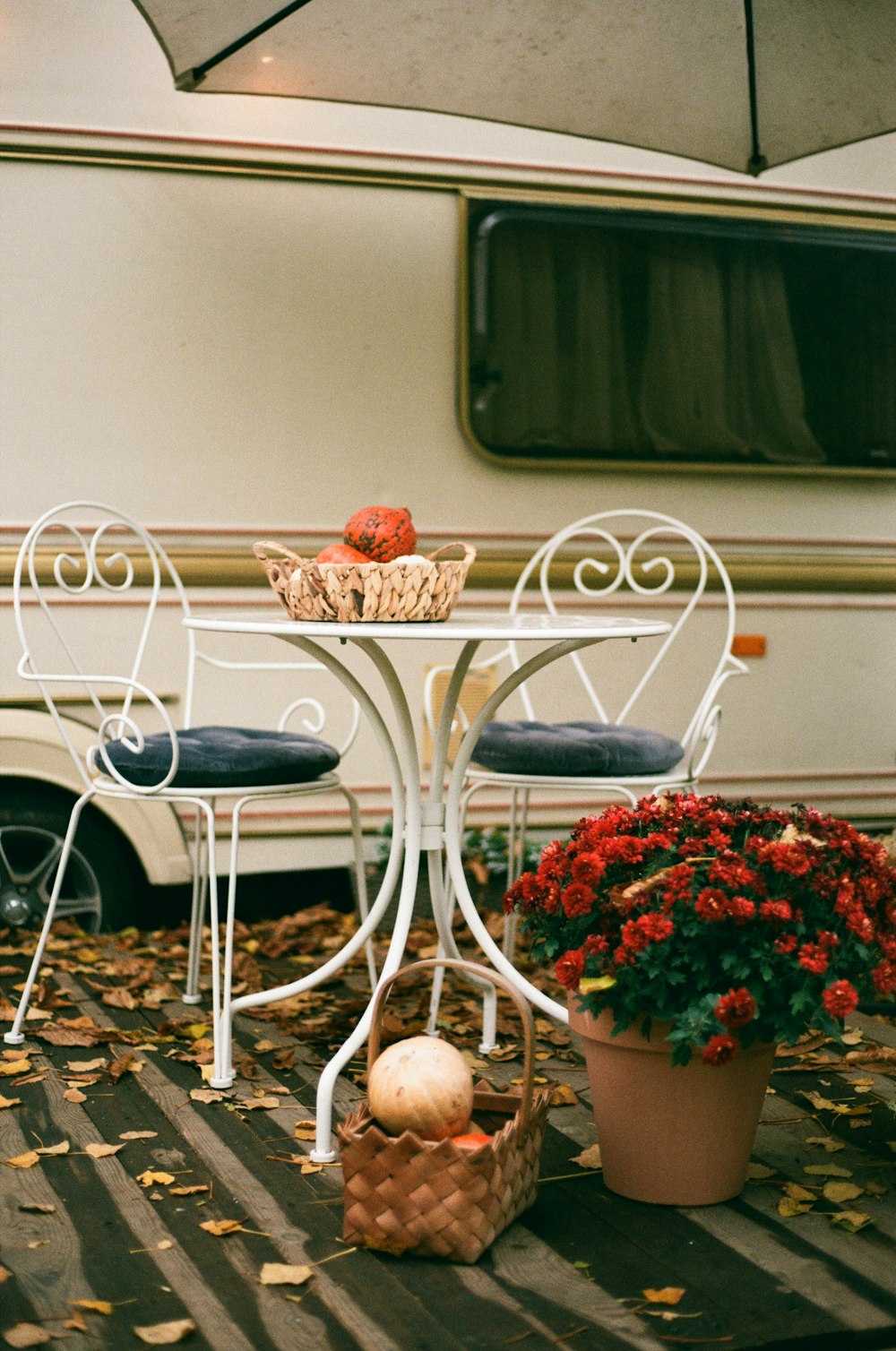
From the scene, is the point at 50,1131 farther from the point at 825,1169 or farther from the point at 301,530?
the point at 301,530

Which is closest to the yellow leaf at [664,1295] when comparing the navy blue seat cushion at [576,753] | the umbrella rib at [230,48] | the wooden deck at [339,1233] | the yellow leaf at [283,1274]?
the wooden deck at [339,1233]

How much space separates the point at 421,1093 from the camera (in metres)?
2.18

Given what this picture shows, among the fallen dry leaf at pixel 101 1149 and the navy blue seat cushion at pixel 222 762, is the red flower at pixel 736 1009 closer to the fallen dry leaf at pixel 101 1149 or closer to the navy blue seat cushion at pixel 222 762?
the fallen dry leaf at pixel 101 1149

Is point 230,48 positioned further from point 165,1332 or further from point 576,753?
point 165,1332

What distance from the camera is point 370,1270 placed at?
2082mm

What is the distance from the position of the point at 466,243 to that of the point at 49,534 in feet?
4.51

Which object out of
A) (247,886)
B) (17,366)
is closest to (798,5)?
(17,366)

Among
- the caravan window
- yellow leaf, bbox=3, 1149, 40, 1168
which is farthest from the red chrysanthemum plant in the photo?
the caravan window

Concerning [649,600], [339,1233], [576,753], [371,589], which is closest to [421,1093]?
[339,1233]

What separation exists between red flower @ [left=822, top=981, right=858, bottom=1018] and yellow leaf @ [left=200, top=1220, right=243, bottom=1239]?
93 cm

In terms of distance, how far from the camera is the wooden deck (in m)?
1.93

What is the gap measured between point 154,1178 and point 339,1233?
358 mm

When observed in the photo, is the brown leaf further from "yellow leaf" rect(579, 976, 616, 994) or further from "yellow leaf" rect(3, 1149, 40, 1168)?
"yellow leaf" rect(3, 1149, 40, 1168)

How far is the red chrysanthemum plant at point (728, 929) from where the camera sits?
6.94 feet
